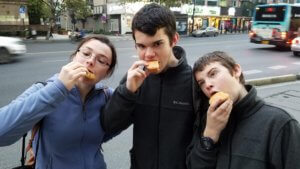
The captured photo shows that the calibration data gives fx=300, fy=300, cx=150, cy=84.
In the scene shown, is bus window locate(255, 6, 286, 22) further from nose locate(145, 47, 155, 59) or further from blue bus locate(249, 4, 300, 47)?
nose locate(145, 47, 155, 59)

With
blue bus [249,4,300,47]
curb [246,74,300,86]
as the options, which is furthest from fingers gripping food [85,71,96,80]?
blue bus [249,4,300,47]

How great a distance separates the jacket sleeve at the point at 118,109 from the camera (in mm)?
1742

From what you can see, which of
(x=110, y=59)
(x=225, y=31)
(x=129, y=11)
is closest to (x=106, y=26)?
(x=129, y=11)

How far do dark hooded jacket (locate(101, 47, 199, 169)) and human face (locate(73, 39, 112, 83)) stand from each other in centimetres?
16

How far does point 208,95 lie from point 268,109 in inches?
12.3

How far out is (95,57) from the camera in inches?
72.1

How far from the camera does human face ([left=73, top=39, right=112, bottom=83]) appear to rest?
1.81 metres

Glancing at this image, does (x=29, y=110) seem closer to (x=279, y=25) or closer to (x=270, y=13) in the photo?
(x=279, y=25)

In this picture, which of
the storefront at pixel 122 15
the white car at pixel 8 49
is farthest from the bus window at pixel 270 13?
the storefront at pixel 122 15

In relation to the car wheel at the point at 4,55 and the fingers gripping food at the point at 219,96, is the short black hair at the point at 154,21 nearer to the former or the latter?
the fingers gripping food at the point at 219,96

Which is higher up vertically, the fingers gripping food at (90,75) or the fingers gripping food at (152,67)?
the fingers gripping food at (152,67)

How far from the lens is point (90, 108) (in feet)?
6.10

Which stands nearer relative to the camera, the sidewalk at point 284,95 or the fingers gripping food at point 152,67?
the fingers gripping food at point 152,67

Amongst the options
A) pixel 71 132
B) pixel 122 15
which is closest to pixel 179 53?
pixel 71 132
